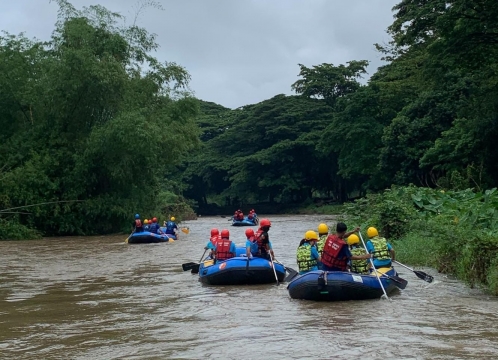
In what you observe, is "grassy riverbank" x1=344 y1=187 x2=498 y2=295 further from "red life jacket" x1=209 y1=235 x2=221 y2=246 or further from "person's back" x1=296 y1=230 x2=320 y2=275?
"red life jacket" x1=209 y1=235 x2=221 y2=246

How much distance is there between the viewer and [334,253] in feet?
37.5

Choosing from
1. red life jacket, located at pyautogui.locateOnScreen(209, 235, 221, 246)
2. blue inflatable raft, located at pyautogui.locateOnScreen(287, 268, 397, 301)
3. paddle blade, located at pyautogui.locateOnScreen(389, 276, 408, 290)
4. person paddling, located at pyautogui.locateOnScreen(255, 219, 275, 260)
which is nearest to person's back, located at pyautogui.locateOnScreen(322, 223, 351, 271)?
blue inflatable raft, located at pyautogui.locateOnScreen(287, 268, 397, 301)

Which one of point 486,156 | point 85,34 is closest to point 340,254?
point 486,156

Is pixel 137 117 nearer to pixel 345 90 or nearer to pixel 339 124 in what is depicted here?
pixel 339 124

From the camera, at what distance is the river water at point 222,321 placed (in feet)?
25.7

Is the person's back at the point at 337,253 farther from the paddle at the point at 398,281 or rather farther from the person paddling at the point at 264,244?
the person paddling at the point at 264,244

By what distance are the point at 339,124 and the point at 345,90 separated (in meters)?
10.6

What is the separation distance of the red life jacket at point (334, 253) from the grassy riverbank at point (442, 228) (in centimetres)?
259

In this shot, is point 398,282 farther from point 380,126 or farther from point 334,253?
point 380,126

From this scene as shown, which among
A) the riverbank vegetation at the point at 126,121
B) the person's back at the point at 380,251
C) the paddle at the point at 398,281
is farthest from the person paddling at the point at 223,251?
the riverbank vegetation at the point at 126,121

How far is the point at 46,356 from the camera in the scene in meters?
7.86

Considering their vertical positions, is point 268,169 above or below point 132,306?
above

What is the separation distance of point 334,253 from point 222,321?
2.66m

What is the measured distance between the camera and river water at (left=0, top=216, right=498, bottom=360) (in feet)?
25.7
